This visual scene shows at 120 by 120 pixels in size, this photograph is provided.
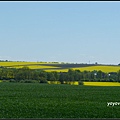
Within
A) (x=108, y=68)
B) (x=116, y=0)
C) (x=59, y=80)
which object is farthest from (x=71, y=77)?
(x=116, y=0)

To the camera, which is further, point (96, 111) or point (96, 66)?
point (96, 66)

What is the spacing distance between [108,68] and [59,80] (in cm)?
2605

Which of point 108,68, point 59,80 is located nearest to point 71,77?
point 59,80

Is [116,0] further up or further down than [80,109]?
further up

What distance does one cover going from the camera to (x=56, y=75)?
91.0 m

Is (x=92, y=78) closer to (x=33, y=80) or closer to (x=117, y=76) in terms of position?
(x=117, y=76)

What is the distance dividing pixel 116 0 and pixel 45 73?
66018 millimetres

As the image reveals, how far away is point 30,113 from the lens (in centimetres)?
2347

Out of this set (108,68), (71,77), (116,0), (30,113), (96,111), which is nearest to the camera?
(30,113)

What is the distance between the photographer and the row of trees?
90312 mm

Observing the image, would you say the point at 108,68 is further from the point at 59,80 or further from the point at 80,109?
the point at 80,109

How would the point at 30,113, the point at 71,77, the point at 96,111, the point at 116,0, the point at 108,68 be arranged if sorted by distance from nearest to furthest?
the point at 30,113 → the point at 96,111 → the point at 116,0 → the point at 71,77 → the point at 108,68

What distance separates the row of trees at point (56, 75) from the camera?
9031cm

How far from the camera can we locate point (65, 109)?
84.3ft
